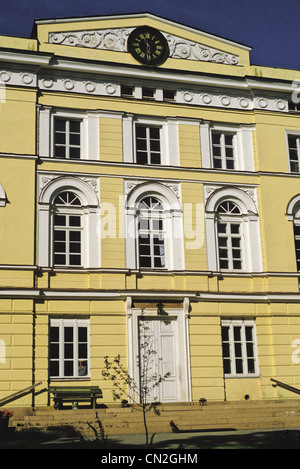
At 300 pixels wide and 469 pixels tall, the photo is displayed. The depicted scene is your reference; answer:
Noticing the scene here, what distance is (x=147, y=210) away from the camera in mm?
25844

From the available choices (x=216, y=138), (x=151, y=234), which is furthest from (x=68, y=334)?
(x=216, y=138)

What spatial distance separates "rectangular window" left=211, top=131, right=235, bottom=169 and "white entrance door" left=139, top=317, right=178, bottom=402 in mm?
7200

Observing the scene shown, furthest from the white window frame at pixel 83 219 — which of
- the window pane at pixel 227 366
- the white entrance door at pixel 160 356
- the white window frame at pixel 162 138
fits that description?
the window pane at pixel 227 366

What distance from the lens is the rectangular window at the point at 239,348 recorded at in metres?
25.1

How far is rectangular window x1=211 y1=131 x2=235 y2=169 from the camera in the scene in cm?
2742

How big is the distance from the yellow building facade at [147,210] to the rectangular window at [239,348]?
0.19 ft

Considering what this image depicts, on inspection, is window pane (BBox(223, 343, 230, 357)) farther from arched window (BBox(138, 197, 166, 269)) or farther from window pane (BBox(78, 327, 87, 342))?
window pane (BBox(78, 327, 87, 342))

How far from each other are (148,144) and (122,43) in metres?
4.48

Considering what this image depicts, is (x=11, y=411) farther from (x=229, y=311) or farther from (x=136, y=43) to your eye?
(x=136, y=43)

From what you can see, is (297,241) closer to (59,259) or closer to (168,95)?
(168,95)

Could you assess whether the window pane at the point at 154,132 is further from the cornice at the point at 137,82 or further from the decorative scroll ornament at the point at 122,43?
the decorative scroll ornament at the point at 122,43
